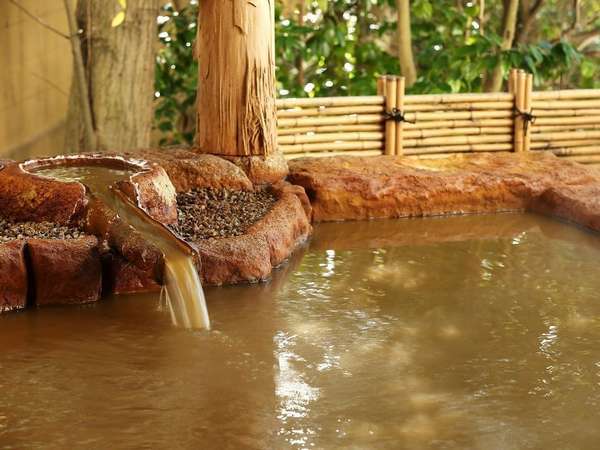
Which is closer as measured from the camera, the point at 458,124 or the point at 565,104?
the point at 458,124

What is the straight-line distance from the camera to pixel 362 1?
841 cm

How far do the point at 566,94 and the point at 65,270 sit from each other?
4.07m

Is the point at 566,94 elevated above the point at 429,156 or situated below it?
above

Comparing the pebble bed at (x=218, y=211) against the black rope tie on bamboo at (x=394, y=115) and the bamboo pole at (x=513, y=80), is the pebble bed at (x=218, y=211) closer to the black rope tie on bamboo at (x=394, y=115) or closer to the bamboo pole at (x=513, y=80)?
the black rope tie on bamboo at (x=394, y=115)

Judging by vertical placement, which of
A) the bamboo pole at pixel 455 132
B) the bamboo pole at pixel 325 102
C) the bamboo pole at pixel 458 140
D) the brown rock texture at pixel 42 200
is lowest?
the brown rock texture at pixel 42 200

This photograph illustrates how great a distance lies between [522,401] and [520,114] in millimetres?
3864

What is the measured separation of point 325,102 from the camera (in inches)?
258

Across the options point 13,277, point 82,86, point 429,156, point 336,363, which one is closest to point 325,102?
point 429,156

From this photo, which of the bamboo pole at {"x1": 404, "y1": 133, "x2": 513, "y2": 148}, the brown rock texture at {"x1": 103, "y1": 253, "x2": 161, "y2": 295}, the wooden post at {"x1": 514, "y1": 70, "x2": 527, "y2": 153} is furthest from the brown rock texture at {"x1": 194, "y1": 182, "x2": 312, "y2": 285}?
the wooden post at {"x1": 514, "y1": 70, "x2": 527, "y2": 153}

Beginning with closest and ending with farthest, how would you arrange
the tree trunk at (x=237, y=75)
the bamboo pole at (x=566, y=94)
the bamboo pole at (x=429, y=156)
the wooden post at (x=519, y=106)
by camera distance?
the tree trunk at (x=237, y=75), the bamboo pole at (x=429, y=156), the wooden post at (x=519, y=106), the bamboo pole at (x=566, y=94)

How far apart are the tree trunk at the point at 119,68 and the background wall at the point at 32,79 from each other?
86cm

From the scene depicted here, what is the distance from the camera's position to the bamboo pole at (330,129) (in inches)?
257

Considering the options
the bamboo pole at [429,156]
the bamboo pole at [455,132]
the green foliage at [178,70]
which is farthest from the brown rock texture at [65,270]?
the green foliage at [178,70]

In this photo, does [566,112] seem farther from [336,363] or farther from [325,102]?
[336,363]
